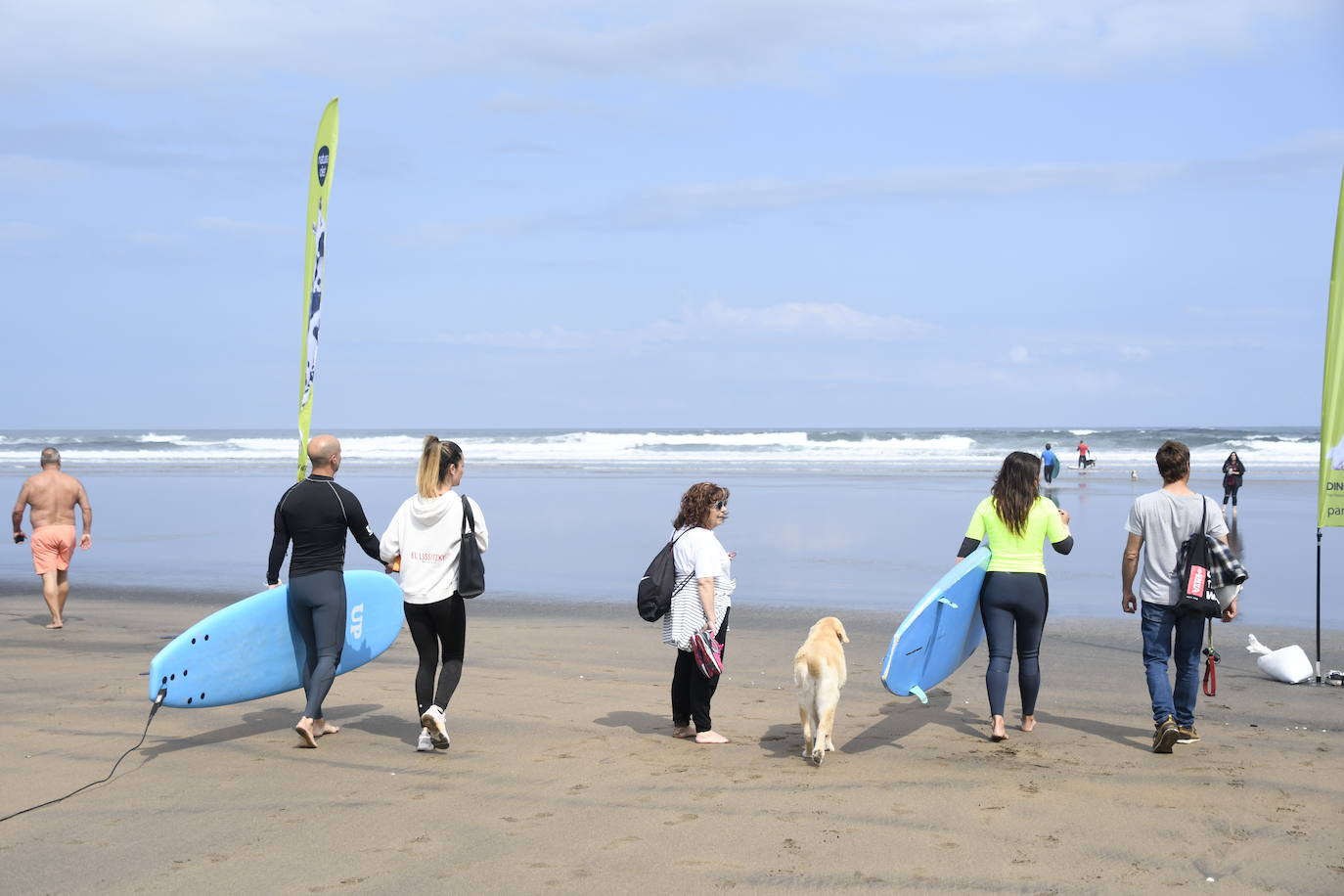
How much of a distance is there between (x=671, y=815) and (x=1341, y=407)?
5.04m

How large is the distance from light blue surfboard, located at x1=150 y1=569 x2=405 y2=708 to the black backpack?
67.7 inches

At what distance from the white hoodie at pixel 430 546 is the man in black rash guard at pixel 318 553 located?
0.27m

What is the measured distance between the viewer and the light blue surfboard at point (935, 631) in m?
5.72

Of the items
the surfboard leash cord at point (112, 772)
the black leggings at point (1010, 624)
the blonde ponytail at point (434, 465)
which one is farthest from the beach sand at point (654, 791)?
the blonde ponytail at point (434, 465)

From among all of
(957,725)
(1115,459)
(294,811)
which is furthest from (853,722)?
(1115,459)

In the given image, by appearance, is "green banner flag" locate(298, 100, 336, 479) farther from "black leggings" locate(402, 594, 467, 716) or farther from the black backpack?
the black backpack

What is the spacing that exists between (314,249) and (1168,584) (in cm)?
563

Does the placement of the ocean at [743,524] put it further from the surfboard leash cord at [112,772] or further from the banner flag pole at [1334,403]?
the surfboard leash cord at [112,772]

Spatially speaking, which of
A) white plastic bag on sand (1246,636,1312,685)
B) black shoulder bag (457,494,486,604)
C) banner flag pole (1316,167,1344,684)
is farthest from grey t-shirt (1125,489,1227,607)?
black shoulder bag (457,494,486,604)

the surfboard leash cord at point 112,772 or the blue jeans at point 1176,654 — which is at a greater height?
the blue jeans at point 1176,654

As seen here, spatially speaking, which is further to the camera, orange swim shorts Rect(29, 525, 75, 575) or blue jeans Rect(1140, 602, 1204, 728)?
orange swim shorts Rect(29, 525, 75, 575)

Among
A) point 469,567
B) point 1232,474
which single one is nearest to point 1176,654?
point 469,567

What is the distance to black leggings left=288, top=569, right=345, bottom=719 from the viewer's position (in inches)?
221

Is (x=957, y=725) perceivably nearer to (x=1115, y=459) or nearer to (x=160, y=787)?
(x=160, y=787)
